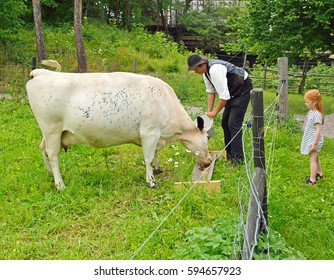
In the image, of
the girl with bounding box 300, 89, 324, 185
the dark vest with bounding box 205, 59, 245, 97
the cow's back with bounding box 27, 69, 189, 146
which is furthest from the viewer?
the dark vest with bounding box 205, 59, 245, 97

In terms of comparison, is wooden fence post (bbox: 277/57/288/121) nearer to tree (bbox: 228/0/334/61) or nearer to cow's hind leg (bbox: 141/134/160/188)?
tree (bbox: 228/0/334/61)

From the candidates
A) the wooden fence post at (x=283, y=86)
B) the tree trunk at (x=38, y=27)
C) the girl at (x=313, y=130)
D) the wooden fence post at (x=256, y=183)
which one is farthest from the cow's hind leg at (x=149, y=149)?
the tree trunk at (x=38, y=27)

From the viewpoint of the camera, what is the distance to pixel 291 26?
11148 millimetres

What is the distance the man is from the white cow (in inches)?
26.2

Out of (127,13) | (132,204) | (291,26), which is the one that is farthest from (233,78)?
(127,13)

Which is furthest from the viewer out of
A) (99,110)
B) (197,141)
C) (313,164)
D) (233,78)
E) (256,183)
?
(233,78)

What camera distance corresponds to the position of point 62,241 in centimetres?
393

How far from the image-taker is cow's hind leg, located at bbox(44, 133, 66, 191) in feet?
16.8

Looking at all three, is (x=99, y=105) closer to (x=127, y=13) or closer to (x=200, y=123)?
(x=200, y=123)

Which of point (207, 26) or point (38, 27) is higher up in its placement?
point (207, 26)

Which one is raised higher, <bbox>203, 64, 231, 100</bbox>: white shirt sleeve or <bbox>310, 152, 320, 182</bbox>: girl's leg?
<bbox>203, 64, 231, 100</bbox>: white shirt sleeve

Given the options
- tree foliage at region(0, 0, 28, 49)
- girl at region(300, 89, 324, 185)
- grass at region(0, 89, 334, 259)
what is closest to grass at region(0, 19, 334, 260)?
grass at region(0, 89, 334, 259)

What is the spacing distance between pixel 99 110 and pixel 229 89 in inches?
79.1
